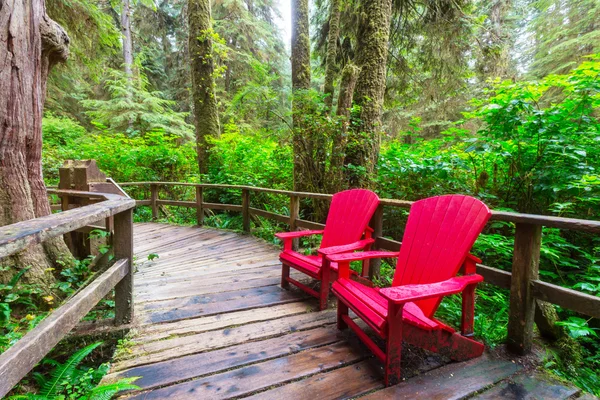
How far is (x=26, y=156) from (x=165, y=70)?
13.4 meters

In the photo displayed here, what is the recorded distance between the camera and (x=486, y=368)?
1567mm

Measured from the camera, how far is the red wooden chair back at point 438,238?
159 centimetres

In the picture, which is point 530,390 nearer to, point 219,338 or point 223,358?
point 223,358

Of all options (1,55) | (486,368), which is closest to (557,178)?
(486,368)

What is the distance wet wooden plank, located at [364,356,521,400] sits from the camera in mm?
1382

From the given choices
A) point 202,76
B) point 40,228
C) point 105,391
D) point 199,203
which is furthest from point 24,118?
point 202,76

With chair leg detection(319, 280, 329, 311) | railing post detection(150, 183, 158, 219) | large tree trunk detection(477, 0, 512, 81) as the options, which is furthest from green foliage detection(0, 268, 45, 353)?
large tree trunk detection(477, 0, 512, 81)

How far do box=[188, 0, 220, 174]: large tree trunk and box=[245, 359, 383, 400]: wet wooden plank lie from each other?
6.07 metres

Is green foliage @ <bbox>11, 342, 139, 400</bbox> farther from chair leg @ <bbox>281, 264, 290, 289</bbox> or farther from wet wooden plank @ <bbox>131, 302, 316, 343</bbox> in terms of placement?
chair leg @ <bbox>281, 264, 290, 289</bbox>

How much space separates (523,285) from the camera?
64.1 inches

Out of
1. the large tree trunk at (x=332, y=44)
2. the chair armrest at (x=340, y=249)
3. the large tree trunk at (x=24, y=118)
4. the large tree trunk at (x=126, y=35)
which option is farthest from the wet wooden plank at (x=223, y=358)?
the large tree trunk at (x=126, y=35)

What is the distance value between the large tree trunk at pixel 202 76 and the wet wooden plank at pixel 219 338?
545 cm

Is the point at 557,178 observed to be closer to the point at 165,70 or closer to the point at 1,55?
the point at 1,55

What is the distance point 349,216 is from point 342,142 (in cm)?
168
